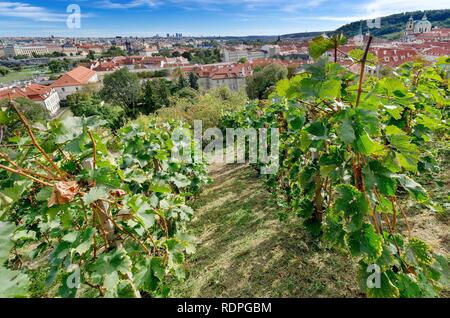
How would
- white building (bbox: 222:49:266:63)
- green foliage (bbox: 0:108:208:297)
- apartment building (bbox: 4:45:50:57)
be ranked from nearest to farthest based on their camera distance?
green foliage (bbox: 0:108:208:297)
apartment building (bbox: 4:45:50:57)
white building (bbox: 222:49:266:63)

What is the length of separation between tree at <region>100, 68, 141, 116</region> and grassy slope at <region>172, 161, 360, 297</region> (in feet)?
112

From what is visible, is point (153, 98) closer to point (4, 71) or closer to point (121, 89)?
point (121, 89)

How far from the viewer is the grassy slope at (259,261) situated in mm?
2646

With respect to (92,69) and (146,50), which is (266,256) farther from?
(146,50)

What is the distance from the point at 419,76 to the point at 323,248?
88.5 inches

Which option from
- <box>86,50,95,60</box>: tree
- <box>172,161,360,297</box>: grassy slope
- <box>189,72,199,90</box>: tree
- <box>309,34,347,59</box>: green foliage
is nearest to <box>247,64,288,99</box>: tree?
<box>189,72,199,90</box>: tree

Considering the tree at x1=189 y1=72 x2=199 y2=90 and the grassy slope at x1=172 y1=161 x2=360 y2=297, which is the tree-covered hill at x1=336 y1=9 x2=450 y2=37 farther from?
the grassy slope at x1=172 y1=161 x2=360 y2=297

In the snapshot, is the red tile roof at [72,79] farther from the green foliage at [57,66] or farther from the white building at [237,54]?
the white building at [237,54]

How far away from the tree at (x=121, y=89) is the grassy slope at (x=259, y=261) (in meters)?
34.3

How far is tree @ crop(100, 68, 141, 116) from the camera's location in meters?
35.9

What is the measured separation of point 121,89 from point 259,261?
37.9m

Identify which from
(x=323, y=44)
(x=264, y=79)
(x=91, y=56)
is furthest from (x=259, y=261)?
(x=91, y=56)

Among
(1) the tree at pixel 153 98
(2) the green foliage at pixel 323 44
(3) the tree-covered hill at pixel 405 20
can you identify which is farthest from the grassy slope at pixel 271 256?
(3) the tree-covered hill at pixel 405 20
